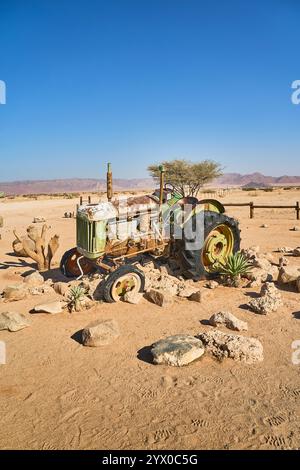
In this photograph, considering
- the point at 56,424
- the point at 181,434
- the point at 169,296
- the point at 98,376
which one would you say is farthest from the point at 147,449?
the point at 169,296

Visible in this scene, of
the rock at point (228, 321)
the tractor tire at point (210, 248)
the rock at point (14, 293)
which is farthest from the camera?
the tractor tire at point (210, 248)

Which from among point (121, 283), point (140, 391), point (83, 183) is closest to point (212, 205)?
point (121, 283)

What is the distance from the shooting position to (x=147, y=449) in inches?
104

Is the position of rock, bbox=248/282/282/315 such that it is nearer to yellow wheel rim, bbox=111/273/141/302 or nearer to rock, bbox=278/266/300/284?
rock, bbox=278/266/300/284

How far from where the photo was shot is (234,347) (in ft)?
12.8

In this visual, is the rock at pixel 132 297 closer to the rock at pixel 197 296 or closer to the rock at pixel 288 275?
the rock at pixel 197 296

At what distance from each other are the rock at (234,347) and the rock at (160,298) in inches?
53.5

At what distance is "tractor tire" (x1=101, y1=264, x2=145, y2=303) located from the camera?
17.7 ft

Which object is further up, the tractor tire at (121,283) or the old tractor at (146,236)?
the old tractor at (146,236)

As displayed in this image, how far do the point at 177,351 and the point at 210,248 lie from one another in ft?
10.9

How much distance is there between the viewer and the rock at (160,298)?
5422 mm

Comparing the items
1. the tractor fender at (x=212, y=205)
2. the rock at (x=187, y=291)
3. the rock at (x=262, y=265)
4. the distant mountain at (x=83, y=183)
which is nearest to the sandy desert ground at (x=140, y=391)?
the rock at (x=187, y=291)

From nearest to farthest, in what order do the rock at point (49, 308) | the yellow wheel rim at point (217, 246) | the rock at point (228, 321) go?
the rock at point (228, 321), the rock at point (49, 308), the yellow wheel rim at point (217, 246)

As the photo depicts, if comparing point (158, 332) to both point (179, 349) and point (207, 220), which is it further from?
point (207, 220)
